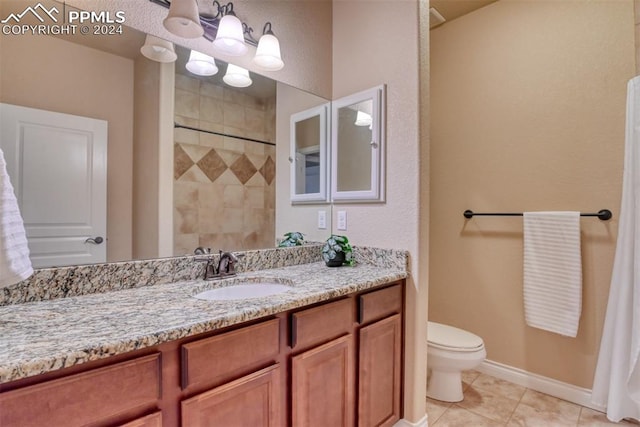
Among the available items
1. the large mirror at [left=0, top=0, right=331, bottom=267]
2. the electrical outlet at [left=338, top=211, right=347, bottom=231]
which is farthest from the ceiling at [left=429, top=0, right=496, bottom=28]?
the electrical outlet at [left=338, top=211, right=347, bottom=231]

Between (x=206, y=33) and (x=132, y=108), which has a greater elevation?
(x=206, y=33)

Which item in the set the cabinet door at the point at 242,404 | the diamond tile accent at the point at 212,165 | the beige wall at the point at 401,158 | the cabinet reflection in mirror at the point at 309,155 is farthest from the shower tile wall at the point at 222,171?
the cabinet door at the point at 242,404

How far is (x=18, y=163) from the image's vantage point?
1.04 meters

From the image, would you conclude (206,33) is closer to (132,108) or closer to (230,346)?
(132,108)

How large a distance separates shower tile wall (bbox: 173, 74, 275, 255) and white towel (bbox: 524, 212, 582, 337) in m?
1.67

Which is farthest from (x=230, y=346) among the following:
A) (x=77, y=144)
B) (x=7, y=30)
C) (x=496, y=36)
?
(x=496, y=36)

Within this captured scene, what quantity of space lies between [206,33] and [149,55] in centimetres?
29

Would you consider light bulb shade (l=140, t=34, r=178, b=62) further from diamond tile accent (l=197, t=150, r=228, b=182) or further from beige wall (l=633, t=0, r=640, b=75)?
beige wall (l=633, t=0, r=640, b=75)

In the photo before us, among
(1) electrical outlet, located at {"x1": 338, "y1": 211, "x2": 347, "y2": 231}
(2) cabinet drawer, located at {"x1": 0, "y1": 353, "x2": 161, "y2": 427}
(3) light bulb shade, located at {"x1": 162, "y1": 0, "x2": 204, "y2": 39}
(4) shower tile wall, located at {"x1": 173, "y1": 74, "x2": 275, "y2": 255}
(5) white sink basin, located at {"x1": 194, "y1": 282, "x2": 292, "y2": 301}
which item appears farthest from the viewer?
(1) electrical outlet, located at {"x1": 338, "y1": 211, "x2": 347, "y2": 231}

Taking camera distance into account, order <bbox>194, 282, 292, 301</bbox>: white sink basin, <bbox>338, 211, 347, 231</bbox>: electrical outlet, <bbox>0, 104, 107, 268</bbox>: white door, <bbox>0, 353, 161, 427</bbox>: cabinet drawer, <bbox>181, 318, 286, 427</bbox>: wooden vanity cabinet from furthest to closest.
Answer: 1. <bbox>338, 211, 347, 231</bbox>: electrical outlet
2. <bbox>194, 282, 292, 301</bbox>: white sink basin
3. <bbox>0, 104, 107, 268</bbox>: white door
4. <bbox>181, 318, 286, 427</bbox>: wooden vanity cabinet
5. <bbox>0, 353, 161, 427</bbox>: cabinet drawer

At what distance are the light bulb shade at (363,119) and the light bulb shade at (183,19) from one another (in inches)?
36.9

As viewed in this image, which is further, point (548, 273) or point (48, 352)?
point (548, 273)

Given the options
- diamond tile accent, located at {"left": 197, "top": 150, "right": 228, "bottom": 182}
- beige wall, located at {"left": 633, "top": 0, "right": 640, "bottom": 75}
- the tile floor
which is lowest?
→ the tile floor

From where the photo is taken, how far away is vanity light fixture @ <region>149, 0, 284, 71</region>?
1.23 meters
